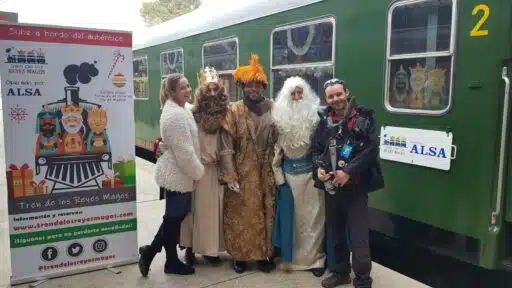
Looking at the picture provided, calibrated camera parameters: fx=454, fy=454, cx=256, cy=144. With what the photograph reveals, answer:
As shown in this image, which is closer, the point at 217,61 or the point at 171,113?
the point at 171,113

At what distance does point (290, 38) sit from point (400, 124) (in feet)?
5.28

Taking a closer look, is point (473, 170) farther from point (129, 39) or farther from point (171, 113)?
point (129, 39)

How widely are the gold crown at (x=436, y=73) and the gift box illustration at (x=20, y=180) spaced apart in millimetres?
3015

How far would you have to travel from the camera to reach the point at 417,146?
355 cm

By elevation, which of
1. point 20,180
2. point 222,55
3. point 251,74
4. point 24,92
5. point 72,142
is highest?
point 222,55

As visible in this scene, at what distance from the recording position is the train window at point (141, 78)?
9430 mm

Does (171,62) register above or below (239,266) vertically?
above

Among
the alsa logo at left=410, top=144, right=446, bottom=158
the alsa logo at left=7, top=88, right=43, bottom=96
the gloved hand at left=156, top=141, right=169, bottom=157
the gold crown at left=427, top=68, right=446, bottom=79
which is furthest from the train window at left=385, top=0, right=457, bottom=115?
the alsa logo at left=7, top=88, right=43, bottom=96

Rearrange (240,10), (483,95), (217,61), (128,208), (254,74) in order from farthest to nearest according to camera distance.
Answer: (217,61) → (240,10) → (128,208) → (254,74) → (483,95)

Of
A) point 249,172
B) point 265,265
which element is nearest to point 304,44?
point 249,172

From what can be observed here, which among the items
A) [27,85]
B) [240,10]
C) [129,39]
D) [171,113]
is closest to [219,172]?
[171,113]

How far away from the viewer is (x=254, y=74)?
11.0 feet

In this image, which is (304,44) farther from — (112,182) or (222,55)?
(112,182)

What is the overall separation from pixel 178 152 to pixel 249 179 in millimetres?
617
